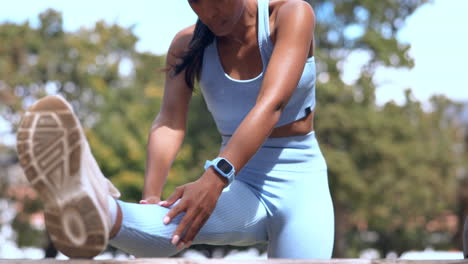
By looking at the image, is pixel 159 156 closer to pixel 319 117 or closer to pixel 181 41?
pixel 181 41

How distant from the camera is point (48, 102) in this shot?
1959 millimetres

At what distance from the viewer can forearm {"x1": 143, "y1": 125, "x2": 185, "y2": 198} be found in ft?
9.07

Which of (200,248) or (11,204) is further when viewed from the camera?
(11,204)

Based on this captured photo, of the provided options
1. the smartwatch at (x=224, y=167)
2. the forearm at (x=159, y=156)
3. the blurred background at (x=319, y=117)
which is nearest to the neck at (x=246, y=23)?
the forearm at (x=159, y=156)

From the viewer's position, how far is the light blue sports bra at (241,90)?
2674 millimetres

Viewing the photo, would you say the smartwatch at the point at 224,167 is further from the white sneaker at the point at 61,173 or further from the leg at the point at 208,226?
the white sneaker at the point at 61,173

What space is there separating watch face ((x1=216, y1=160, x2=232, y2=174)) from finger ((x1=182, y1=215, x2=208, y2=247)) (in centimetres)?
19

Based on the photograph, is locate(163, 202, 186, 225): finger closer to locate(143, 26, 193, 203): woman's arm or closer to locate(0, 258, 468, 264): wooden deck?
locate(0, 258, 468, 264): wooden deck

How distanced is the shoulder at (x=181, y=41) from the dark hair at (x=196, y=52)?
0.40 feet

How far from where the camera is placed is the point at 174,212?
2.29 meters

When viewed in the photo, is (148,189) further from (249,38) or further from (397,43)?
(397,43)

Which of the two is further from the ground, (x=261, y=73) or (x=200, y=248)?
(x=261, y=73)

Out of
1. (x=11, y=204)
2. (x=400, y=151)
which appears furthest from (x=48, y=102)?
(x=11, y=204)

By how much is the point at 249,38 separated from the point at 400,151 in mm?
19022
